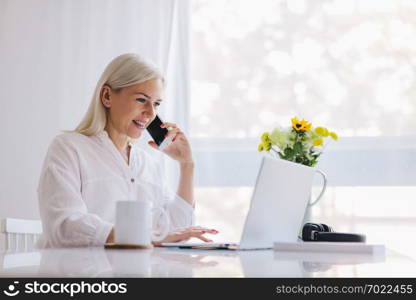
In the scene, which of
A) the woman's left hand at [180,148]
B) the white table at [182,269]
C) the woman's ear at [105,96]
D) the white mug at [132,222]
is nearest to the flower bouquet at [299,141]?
the woman's left hand at [180,148]

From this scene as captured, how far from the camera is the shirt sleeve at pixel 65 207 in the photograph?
5.64 feet

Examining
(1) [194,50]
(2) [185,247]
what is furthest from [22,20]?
(2) [185,247]

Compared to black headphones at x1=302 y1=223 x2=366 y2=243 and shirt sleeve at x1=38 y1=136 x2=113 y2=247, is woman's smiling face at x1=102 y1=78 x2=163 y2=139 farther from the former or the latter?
black headphones at x1=302 y1=223 x2=366 y2=243

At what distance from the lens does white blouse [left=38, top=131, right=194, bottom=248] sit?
177 centimetres

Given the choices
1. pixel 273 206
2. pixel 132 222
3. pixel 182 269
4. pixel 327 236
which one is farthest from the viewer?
pixel 327 236

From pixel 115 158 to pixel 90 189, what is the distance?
0.16 meters

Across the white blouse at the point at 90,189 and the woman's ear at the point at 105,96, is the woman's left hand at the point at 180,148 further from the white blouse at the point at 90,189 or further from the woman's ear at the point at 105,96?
the woman's ear at the point at 105,96

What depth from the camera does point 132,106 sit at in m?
2.30

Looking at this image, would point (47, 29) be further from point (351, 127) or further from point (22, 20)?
point (351, 127)

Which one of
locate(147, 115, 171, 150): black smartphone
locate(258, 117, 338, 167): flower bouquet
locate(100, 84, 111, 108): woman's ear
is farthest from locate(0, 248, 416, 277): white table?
locate(100, 84, 111, 108): woman's ear

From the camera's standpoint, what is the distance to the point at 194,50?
3.50m

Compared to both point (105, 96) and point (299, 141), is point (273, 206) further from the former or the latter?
point (105, 96)

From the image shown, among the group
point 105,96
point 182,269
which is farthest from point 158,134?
point 182,269

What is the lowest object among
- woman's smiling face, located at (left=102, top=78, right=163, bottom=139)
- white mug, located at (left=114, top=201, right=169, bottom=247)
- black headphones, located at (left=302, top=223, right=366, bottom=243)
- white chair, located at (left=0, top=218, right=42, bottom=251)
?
white chair, located at (left=0, top=218, right=42, bottom=251)
